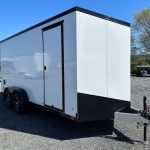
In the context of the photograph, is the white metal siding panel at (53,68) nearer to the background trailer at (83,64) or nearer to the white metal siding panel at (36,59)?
the background trailer at (83,64)

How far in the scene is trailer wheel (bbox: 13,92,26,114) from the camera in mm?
9435

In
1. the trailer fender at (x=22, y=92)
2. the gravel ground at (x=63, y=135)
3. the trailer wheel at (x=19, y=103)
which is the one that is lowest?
the gravel ground at (x=63, y=135)

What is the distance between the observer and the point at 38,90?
8.52 m

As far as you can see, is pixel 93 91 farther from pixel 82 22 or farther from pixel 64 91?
pixel 82 22

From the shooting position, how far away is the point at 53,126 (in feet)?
26.0

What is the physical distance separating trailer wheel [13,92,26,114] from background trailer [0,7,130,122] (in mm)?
1259

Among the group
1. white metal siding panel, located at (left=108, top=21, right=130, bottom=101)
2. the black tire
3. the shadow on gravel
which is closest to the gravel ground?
the shadow on gravel

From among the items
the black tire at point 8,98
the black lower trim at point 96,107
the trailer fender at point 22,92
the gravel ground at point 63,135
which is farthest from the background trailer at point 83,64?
the black tire at point 8,98

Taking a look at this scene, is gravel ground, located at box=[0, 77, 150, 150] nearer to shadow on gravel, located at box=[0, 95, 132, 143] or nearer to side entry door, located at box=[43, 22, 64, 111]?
shadow on gravel, located at box=[0, 95, 132, 143]

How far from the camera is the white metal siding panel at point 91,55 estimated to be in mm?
6527

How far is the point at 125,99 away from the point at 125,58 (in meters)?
1.07

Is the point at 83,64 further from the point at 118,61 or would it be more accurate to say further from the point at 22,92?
the point at 22,92

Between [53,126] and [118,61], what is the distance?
2577 millimetres

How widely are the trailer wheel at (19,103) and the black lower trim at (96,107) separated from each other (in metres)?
3.39
